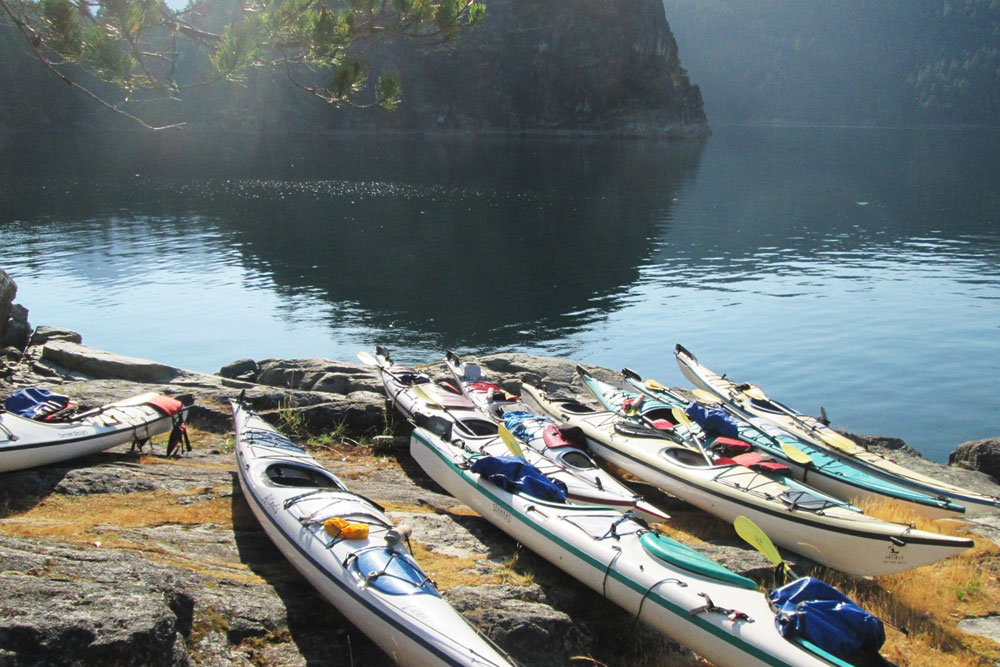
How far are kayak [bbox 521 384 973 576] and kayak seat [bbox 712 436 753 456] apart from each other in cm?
66

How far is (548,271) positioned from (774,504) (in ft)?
86.7

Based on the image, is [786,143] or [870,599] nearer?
[870,599]

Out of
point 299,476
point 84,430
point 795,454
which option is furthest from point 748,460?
point 84,430

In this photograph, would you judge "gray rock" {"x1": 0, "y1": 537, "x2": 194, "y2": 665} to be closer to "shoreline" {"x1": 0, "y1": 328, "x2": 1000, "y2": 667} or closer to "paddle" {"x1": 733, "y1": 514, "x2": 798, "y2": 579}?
"shoreline" {"x1": 0, "y1": 328, "x2": 1000, "y2": 667}

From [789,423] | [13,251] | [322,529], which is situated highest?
[322,529]

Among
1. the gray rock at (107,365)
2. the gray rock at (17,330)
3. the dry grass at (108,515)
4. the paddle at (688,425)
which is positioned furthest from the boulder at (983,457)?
the gray rock at (17,330)

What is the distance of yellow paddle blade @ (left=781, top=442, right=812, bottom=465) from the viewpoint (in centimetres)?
1285

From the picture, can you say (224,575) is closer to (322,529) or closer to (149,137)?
(322,529)

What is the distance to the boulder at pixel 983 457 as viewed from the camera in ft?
51.4

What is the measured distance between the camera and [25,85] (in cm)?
10281

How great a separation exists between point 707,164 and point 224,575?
8606 centimetres

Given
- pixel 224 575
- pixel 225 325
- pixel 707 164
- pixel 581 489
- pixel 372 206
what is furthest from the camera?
pixel 707 164

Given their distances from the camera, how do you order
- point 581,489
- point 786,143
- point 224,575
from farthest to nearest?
point 786,143 < point 581,489 < point 224,575

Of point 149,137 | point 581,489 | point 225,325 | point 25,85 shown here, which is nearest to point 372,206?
point 225,325
